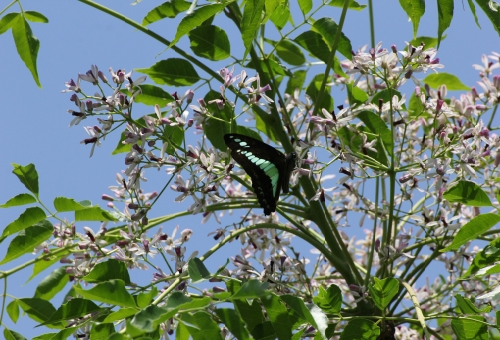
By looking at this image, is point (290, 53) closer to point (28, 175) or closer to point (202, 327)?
point (28, 175)

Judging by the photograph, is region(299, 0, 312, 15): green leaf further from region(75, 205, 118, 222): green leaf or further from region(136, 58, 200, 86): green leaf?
region(75, 205, 118, 222): green leaf

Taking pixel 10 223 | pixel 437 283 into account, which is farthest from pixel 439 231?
pixel 10 223

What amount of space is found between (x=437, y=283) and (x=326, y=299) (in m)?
1.36

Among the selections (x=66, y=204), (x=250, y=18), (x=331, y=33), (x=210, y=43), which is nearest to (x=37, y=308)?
(x=66, y=204)

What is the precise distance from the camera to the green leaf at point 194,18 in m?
1.57

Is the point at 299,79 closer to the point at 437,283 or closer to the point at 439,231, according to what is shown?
the point at 439,231

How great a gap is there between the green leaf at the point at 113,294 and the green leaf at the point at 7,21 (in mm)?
1019

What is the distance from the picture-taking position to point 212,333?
1.28 metres

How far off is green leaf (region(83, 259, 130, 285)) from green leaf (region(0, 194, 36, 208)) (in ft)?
1.77

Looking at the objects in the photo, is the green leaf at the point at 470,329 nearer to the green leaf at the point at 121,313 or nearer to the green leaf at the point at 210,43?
the green leaf at the point at 121,313

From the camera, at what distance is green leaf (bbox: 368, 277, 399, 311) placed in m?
1.48

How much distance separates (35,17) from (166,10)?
1.35 ft

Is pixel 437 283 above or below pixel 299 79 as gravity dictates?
below

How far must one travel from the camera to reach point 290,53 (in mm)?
2340
